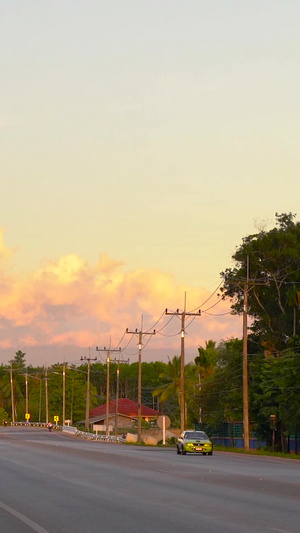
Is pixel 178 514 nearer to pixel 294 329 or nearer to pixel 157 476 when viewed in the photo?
pixel 157 476

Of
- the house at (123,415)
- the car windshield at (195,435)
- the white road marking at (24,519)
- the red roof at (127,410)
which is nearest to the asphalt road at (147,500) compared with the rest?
the white road marking at (24,519)

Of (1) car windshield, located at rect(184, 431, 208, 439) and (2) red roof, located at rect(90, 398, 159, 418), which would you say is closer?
(1) car windshield, located at rect(184, 431, 208, 439)

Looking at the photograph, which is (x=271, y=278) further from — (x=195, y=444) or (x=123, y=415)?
(x=123, y=415)

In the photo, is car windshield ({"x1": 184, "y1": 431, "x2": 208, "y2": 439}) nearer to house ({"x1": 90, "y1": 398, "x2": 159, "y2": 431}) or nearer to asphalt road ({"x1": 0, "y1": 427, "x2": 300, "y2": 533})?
asphalt road ({"x1": 0, "y1": 427, "x2": 300, "y2": 533})

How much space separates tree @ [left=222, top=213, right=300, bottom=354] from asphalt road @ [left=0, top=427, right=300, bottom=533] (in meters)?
51.9

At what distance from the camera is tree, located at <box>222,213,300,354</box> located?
91.2 m

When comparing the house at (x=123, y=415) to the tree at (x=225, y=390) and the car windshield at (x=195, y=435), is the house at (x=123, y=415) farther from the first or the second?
the car windshield at (x=195, y=435)

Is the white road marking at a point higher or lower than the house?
lower

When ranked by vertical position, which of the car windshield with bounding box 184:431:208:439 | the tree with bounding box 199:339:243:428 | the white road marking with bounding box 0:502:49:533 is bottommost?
the white road marking with bounding box 0:502:49:533

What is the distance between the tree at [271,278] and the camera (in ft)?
299

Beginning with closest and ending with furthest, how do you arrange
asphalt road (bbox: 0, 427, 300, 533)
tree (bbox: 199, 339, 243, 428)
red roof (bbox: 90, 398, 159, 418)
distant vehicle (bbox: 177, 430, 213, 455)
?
asphalt road (bbox: 0, 427, 300, 533) → distant vehicle (bbox: 177, 430, 213, 455) → tree (bbox: 199, 339, 243, 428) → red roof (bbox: 90, 398, 159, 418)

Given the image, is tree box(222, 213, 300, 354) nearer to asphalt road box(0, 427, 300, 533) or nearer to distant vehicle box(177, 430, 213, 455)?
distant vehicle box(177, 430, 213, 455)

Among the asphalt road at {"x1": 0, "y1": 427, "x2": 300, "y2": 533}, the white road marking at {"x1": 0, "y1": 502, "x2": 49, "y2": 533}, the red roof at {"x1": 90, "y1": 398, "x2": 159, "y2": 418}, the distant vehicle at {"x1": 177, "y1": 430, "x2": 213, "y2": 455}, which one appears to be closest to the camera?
the white road marking at {"x1": 0, "y1": 502, "x2": 49, "y2": 533}

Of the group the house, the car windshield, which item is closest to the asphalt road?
the car windshield
